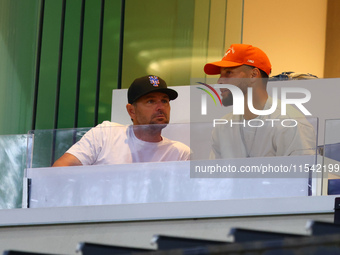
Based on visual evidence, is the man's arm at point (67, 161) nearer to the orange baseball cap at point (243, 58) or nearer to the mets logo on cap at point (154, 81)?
the mets logo on cap at point (154, 81)

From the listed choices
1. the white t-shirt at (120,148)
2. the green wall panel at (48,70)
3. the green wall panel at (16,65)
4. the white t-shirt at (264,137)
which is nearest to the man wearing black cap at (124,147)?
the white t-shirt at (120,148)

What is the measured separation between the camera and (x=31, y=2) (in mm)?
6168

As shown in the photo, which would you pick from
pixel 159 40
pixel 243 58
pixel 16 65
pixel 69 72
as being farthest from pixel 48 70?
pixel 243 58

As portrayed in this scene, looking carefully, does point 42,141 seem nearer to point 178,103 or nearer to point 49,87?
point 178,103

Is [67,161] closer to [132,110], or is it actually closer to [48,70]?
[132,110]

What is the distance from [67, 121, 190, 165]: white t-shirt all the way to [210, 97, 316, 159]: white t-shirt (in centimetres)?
14

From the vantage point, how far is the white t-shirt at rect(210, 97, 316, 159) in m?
3.01

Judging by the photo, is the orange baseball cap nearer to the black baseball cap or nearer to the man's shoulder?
the black baseball cap

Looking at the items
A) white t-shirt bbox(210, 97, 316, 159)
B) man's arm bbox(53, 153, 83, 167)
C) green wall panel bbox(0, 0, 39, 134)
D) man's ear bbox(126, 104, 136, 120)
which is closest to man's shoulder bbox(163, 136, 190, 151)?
white t-shirt bbox(210, 97, 316, 159)

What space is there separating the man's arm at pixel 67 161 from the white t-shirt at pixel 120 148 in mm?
14

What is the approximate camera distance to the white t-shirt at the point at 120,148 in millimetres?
3148

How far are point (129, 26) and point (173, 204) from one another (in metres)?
3.52

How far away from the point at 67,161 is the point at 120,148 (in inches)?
9.0

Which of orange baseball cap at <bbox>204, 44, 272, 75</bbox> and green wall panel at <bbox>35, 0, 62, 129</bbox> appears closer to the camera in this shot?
orange baseball cap at <bbox>204, 44, 272, 75</bbox>
